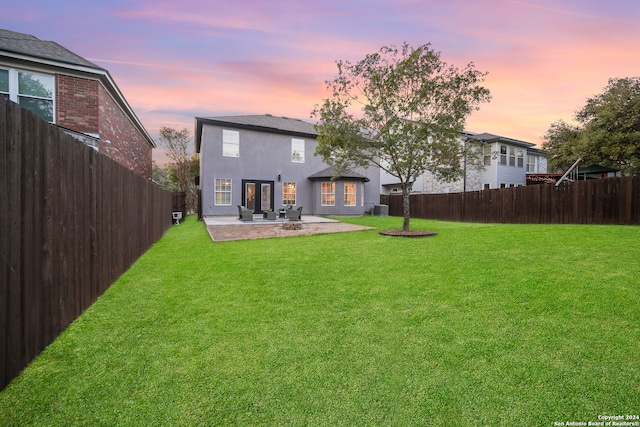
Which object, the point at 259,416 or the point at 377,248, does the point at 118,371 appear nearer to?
the point at 259,416

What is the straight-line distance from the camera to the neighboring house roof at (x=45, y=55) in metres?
9.61

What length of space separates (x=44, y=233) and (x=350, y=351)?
2.90m

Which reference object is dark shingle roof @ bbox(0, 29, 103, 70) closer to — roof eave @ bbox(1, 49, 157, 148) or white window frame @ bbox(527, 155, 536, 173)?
roof eave @ bbox(1, 49, 157, 148)

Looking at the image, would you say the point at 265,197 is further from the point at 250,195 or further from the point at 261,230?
the point at 261,230

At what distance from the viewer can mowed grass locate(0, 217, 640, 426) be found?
1.88 metres

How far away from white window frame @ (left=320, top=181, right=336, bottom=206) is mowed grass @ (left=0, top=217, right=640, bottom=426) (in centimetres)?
1534

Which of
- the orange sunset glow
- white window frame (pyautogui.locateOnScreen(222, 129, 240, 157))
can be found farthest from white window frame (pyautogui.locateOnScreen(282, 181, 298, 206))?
the orange sunset glow

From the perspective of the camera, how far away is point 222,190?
18125mm

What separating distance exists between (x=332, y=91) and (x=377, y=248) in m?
6.09

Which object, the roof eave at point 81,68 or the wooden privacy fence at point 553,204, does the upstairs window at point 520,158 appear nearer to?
the wooden privacy fence at point 553,204

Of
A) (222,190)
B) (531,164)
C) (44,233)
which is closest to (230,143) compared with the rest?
(222,190)

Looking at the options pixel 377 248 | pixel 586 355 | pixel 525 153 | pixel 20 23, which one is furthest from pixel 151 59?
pixel 525 153

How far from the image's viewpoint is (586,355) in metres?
2.43

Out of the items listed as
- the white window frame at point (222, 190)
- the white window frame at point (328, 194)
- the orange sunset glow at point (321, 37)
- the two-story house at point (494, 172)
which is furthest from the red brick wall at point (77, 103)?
the two-story house at point (494, 172)
